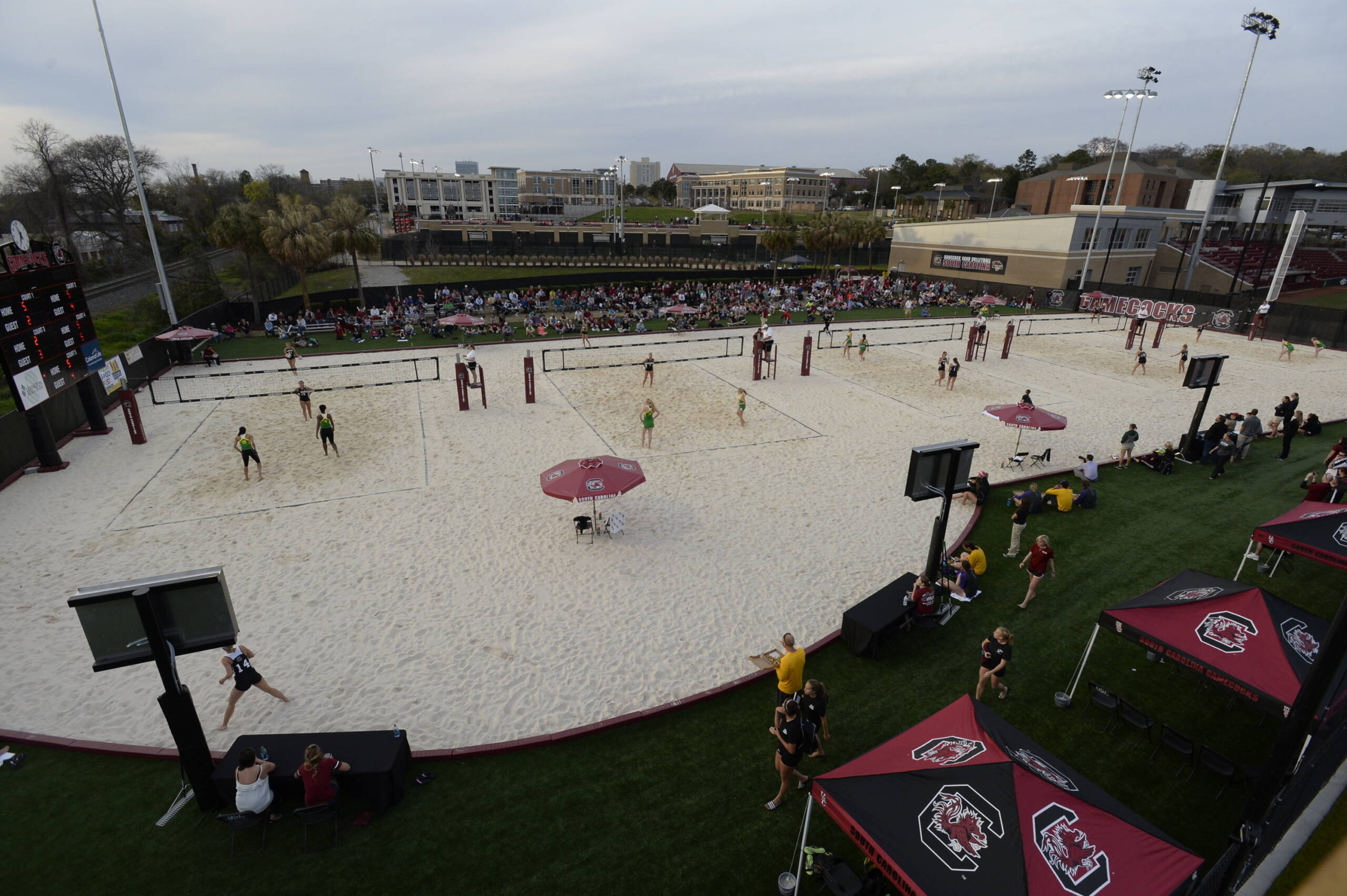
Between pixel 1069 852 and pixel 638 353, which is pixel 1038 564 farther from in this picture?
pixel 638 353

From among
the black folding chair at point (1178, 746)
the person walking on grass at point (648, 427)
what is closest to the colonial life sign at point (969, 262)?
the person walking on grass at point (648, 427)

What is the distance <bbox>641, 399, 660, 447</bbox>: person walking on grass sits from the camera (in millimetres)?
17172

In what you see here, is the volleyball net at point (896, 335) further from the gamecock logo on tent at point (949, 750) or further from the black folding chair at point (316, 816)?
the black folding chair at point (316, 816)

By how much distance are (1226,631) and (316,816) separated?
393 inches

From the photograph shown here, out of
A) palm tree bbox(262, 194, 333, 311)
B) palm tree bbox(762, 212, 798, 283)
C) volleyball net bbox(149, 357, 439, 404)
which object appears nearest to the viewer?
volleyball net bbox(149, 357, 439, 404)

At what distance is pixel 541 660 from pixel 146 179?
8263 cm

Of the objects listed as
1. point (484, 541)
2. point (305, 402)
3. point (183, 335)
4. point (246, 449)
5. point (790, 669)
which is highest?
point (790, 669)

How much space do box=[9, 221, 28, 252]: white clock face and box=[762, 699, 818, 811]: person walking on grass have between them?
18.6 m

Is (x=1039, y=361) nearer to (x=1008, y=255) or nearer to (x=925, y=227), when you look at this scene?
(x=1008, y=255)

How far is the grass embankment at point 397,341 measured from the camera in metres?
30.3

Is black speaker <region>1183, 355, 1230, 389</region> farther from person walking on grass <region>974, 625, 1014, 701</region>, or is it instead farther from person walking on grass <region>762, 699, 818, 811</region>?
person walking on grass <region>762, 699, 818, 811</region>

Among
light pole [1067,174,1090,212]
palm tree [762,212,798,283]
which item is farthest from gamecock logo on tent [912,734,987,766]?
light pole [1067,174,1090,212]

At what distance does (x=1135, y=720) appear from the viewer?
24.8 ft

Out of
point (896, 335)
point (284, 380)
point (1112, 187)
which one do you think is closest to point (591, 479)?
point (284, 380)
